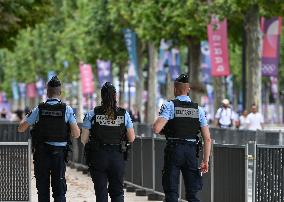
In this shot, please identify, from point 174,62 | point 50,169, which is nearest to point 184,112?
point 50,169

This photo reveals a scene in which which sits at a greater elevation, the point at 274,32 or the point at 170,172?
the point at 274,32

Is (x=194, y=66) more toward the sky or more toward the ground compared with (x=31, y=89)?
more toward the sky

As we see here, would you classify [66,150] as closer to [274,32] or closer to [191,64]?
[274,32]

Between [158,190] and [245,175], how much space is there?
464 centimetres

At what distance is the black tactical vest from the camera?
533 inches

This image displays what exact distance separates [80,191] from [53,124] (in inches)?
287

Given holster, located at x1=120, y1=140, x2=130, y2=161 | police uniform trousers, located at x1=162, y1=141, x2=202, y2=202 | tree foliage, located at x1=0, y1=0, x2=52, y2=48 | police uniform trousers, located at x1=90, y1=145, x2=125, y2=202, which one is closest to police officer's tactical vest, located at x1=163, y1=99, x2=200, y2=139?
police uniform trousers, located at x1=162, y1=141, x2=202, y2=202

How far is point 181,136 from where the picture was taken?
13.1 metres

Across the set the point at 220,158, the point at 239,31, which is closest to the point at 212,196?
the point at 220,158

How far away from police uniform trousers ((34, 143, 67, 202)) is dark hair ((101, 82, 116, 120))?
1.02m

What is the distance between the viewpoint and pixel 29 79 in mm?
111312

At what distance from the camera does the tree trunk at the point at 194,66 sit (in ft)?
167

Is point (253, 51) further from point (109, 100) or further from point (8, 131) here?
point (109, 100)

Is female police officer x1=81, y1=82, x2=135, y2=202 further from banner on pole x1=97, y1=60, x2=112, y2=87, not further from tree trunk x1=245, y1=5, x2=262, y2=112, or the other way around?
banner on pole x1=97, y1=60, x2=112, y2=87
